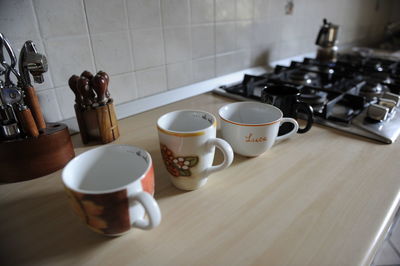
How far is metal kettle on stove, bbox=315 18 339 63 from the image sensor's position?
3.58 feet

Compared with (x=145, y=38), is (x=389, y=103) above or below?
below

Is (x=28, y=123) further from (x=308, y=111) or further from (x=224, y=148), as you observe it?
(x=308, y=111)

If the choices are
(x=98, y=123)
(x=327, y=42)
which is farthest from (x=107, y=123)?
(x=327, y=42)

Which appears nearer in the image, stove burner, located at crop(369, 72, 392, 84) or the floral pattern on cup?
the floral pattern on cup

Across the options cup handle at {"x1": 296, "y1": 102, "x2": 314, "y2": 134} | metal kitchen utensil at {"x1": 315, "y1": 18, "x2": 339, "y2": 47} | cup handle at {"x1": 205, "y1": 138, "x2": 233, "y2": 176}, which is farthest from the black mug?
metal kitchen utensil at {"x1": 315, "y1": 18, "x2": 339, "y2": 47}

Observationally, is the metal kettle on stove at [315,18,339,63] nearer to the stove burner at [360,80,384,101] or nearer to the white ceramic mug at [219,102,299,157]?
the stove burner at [360,80,384,101]

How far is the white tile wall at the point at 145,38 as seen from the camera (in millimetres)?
519

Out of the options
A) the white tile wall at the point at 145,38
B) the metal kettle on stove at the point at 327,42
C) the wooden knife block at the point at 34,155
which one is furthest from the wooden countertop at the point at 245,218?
the metal kettle on stove at the point at 327,42

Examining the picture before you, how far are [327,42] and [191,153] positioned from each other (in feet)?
3.36

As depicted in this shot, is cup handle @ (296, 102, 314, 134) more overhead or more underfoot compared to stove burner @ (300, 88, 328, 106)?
more overhead

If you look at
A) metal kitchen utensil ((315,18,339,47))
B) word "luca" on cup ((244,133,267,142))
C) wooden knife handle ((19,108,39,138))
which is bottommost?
word "luca" on cup ((244,133,267,142))

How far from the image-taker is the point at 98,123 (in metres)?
0.51

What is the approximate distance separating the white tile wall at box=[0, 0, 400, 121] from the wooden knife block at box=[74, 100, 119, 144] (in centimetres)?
10

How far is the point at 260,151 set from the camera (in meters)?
0.47
